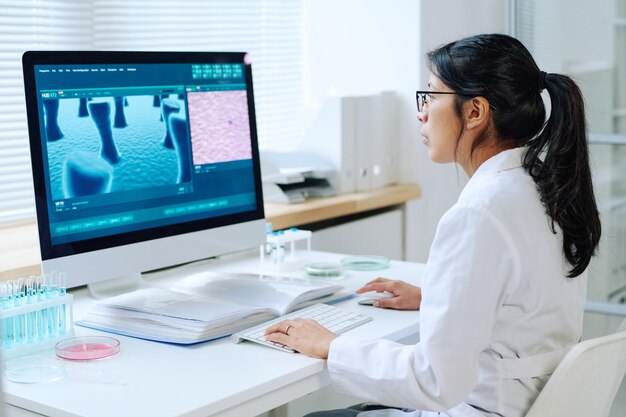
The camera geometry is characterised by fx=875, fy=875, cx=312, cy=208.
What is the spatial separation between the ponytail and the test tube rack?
872 millimetres

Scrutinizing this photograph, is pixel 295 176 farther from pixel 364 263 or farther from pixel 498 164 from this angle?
pixel 498 164

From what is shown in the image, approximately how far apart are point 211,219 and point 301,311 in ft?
1.07

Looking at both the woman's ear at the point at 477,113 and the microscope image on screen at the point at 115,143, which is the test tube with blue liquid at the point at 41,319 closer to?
the microscope image on screen at the point at 115,143

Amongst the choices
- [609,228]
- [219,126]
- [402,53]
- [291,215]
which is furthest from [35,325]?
[609,228]

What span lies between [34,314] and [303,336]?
49 cm

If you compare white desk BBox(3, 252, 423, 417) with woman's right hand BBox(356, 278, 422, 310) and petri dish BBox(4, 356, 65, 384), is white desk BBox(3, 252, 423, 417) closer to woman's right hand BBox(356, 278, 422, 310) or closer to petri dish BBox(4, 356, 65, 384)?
petri dish BBox(4, 356, 65, 384)

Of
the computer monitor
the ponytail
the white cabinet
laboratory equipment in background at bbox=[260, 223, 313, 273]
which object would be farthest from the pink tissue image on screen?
the white cabinet

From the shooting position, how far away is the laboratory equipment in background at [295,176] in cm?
278

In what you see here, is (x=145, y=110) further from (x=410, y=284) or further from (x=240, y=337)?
(x=410, y=284)

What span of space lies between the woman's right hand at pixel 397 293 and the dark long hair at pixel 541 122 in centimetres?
44

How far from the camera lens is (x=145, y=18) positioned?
2.86 metres

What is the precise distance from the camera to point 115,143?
1.75m

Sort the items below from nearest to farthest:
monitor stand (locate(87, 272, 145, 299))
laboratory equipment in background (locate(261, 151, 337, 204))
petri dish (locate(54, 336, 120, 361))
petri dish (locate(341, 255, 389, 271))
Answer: petri dish (locate(54, 336, 120, 361))
monitor stand (locate(87, 272, 145, 299))
petri dish (locate(341, 255, 389, 271))
laboratory equipment in background (locate(261, 151, 337, 204))

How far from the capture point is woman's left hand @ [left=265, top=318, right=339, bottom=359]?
152 cm
